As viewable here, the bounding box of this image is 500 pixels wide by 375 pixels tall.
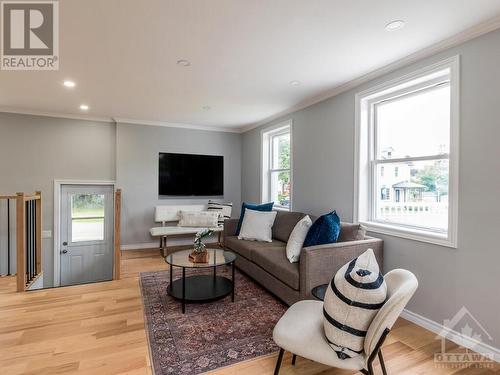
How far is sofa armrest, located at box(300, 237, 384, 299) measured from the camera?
8.10 feet

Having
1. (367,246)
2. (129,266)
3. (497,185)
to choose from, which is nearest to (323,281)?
(367,246)

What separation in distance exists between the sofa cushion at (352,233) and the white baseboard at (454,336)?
0.81 m

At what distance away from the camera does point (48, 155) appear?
480cm

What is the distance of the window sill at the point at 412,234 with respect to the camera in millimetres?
2312

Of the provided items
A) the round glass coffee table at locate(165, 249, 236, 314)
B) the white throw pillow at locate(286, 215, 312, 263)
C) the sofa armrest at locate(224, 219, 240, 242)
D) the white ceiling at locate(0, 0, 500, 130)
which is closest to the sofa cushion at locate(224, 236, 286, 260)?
the sofa armrest at locate(224, 219, 240, 242)

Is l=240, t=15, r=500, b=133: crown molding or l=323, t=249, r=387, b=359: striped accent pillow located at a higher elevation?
l=240, t=15, r=500, b=133: crown molding

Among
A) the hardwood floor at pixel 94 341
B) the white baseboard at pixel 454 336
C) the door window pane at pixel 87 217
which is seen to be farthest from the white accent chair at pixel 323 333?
the door window pane at pixel 87 217

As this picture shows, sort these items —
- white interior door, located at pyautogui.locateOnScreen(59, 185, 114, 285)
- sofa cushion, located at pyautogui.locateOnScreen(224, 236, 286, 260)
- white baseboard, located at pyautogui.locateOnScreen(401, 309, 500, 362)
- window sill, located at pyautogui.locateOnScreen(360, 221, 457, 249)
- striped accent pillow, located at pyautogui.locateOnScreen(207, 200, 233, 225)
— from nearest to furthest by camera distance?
white baseboard, located at pyautogui.locateOnScreen(401, 309, 500, 362), window sill, located at pyautogui.locateOnScreen(360, 221, 457, 249), sofa cushion, located at pyautogui.locateOnScreen(224, 236, 286, 260), white interior door, located at pyautogui.locateOnScreen(59, 185, 114, 285), striped accent pillow, located at pyautogui.locateOnScreen(207, 200, 233, 225)

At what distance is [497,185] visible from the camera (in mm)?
2014

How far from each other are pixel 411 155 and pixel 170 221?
14.1 feet

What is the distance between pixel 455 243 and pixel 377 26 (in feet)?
6.05

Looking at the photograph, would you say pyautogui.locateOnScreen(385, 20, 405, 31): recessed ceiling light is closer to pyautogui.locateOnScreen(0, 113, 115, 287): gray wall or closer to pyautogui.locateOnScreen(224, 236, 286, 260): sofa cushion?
pyautogui.locateOnScreen(224, 236, 286, 260): sofa cushion

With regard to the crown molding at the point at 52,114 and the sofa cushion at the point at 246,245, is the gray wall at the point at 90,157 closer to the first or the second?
the crown molding at the point at 52,114

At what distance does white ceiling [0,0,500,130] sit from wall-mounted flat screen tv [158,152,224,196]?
163cm
